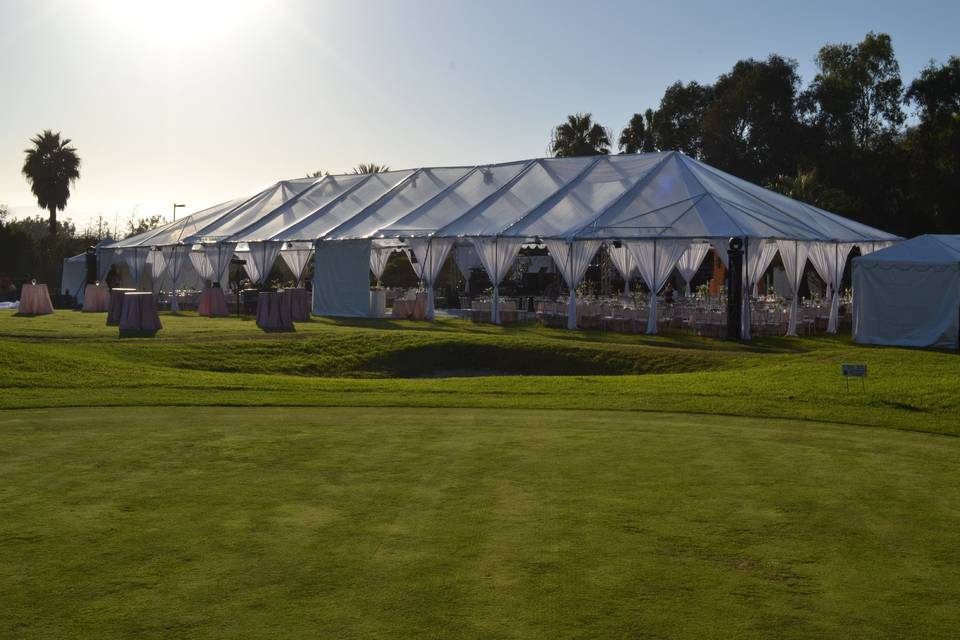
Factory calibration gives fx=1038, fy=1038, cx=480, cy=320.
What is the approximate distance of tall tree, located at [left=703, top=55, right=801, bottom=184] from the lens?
5903cm

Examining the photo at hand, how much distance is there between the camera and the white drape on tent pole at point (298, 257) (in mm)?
40594

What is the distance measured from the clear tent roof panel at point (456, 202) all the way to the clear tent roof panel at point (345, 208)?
3006 millimetres

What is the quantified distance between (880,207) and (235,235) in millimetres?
31554

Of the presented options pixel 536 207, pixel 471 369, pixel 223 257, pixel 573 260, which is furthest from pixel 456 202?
pixel 471 369

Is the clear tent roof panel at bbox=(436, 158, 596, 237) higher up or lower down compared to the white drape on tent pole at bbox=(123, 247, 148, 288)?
higher up

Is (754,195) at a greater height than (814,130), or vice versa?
(814,130)

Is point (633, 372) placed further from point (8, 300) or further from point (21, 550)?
point (8, 300)

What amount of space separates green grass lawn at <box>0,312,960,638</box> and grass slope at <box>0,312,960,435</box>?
0.16 m

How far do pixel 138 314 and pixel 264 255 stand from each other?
12255mm

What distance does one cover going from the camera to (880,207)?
51156 mm

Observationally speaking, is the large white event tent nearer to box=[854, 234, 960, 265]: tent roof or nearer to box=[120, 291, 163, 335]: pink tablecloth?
box=[854, 234, 960, 265]: tent roof

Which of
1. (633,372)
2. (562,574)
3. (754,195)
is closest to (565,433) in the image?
(562,574)

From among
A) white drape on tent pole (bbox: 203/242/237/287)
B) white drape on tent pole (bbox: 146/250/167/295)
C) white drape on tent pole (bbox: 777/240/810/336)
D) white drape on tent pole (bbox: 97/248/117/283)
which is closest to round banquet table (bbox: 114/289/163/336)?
white drape on tent pole (bbox: 203/242/237/287)

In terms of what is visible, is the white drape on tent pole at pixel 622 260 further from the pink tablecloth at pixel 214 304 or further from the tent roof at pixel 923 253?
the pink tablecloth at pixel 214 304
